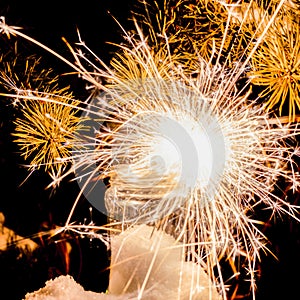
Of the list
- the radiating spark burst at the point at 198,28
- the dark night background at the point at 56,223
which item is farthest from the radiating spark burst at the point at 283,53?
the dark night background at the point at 56,223

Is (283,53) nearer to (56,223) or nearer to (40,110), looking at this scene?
(40,110)

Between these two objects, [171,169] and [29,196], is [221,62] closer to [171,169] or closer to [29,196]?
[171,169]

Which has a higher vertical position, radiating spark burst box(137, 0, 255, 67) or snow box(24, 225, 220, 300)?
radiating spark burst box(137, 0, 255, 67)

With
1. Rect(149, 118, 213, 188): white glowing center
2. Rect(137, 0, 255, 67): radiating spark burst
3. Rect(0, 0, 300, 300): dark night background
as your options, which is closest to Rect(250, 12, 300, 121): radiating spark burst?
Rect(137, 0, 255, 67): radiating spark burst

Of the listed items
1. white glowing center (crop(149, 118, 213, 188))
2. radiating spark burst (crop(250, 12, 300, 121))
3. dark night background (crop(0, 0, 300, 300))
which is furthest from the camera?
dark night background (crop(0, 0, 300, 300))

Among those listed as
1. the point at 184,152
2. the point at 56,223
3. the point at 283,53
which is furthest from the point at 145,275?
the point at 283,53

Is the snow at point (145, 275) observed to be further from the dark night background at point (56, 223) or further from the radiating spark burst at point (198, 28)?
the radiating spark burst at point (198, 28)

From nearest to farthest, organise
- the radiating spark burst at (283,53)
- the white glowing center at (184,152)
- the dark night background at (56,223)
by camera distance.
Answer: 1. the radiating spark burst at (283,53)
2. the white glowing center at (184,152)
3. the dark night background at (56,223)

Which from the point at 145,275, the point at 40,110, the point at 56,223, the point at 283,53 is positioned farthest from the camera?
the point at 56,223

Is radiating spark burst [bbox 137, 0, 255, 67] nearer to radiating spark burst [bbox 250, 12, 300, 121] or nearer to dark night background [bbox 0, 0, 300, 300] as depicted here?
radiating spark burst [bbox 250, 12, 300, 121]

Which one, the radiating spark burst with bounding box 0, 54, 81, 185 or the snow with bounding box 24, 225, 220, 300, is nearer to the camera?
the snow with bounding box 24, 225, 220, 300

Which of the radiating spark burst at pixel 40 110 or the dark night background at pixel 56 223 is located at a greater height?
the radiating spark burst at pixel 40 110

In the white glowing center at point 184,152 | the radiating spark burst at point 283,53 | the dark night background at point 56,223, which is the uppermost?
the radiating spark burst at point 283,53

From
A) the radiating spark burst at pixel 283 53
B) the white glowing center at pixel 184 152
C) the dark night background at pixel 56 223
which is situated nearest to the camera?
the radiating spark burst at pixel 283 53
